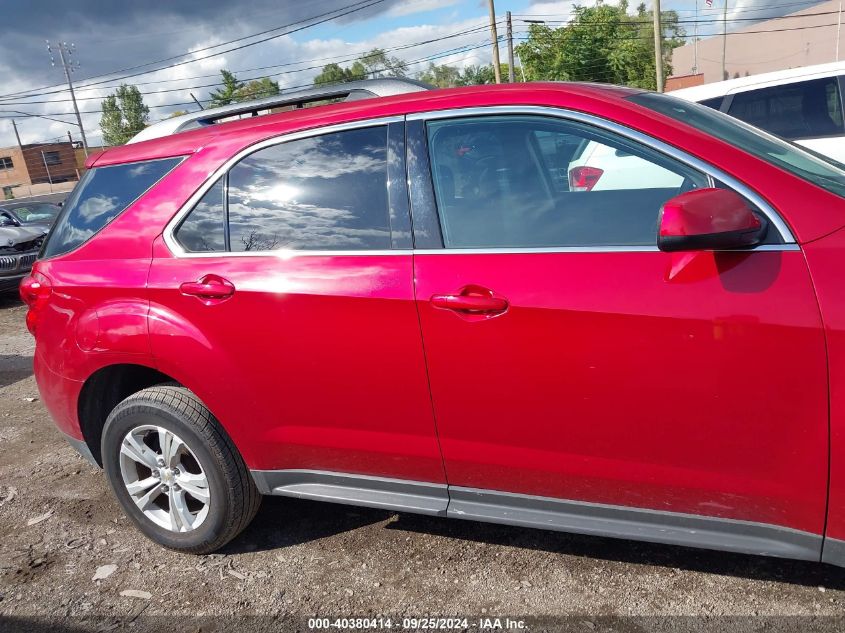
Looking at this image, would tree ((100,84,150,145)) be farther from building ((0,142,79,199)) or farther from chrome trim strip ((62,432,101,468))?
chrome trim strip ((62,432,101,468))

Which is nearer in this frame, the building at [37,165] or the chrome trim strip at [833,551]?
the chrome trim strip at [833,551]

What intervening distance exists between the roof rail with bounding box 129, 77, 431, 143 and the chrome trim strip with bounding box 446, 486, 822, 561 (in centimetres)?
166

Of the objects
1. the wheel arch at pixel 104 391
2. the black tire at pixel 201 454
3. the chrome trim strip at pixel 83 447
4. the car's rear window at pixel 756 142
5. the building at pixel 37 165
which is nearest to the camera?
the car's rear window at pixel 756 142

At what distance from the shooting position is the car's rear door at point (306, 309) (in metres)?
2.56

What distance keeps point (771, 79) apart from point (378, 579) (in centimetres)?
690

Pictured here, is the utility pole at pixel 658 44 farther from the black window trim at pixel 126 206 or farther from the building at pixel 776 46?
the black window trim at pixel 126 206

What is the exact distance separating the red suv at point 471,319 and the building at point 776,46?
56.9 metres

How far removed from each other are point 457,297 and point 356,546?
135 centimetres

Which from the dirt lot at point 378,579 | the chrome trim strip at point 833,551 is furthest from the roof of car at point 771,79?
the chrome trim strip at point 833,551

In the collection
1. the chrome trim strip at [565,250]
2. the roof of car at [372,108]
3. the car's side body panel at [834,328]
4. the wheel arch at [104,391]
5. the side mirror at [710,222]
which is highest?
the roof of car at [372,108]

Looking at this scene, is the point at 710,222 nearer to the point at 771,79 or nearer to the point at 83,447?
the point at 83,447

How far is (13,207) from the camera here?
15.6 m

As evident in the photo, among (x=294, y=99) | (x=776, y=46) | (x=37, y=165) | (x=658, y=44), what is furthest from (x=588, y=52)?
(x=37, y=165)

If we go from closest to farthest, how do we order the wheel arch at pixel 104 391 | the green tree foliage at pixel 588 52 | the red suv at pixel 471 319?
the red suv at pixel 471 319 → the wheel arch at pixel 104 391 → the green tree foliage at pixel 588 52
